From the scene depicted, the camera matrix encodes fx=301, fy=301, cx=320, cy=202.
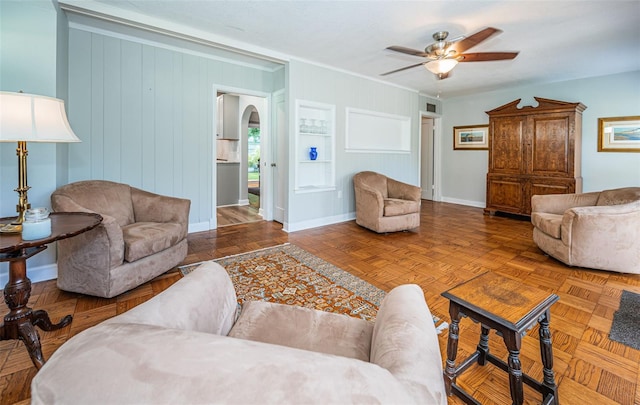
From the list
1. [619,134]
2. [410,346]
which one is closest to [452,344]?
[410,346]

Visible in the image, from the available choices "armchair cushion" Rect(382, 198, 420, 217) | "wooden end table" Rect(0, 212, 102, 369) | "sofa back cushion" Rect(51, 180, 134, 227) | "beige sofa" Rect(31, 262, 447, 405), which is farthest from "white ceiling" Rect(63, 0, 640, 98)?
"beige sofa" Rect(31, 262, 447, 405)

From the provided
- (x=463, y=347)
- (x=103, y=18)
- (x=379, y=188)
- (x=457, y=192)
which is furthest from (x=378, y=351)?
(x=457, y=192)

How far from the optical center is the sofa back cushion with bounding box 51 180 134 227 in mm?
2584

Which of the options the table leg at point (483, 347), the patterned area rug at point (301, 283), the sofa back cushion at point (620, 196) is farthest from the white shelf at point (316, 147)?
the sofa back cushion at point (620, 196)

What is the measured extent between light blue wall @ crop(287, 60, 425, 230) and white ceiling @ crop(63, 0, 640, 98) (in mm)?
333

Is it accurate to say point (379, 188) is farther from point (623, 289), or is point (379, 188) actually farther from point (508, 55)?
point (623, 289)

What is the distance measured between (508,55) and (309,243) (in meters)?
2.95

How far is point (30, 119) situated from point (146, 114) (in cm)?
241

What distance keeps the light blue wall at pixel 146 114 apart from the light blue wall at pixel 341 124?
97 cm

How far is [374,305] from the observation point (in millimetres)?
2240

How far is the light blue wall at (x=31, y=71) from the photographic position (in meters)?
2.39

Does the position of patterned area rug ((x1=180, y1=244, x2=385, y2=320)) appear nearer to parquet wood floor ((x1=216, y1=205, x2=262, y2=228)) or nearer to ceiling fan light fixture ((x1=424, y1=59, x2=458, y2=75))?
parquet wood floor ((x1=216, y1=205, x2=262, y2=228))

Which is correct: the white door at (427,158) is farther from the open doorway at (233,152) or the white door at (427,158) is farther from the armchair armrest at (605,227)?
the armchair armrest at (605,227)

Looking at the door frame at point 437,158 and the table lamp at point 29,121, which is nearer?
the table lamp at point 29,121
